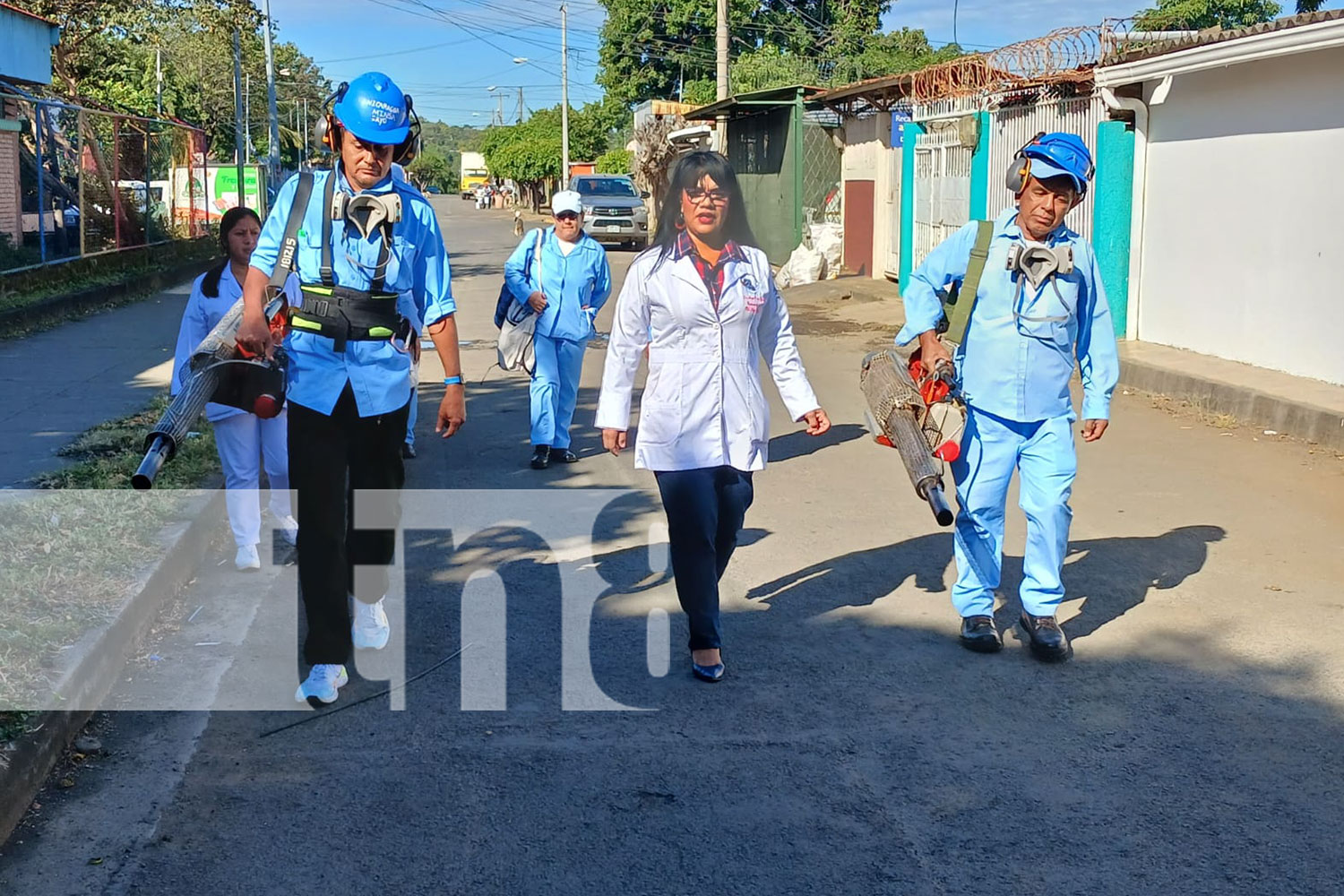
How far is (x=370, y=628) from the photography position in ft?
17.5

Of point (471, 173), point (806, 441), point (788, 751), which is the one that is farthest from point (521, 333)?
point (471, 173)

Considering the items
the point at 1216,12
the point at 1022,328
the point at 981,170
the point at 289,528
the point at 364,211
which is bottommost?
the point at 289,528

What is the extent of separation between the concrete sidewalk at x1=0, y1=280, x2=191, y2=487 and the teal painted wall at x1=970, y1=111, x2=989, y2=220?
9.42m

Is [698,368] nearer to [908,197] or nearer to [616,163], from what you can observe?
[908,197]

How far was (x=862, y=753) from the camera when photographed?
4453 mm

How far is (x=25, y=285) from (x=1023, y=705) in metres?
15.3

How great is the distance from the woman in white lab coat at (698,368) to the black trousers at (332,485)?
29.8 inches

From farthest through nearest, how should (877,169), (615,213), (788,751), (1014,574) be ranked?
(615,213)
(877,169)
(1014,574)
(788,751)

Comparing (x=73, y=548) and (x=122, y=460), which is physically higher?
(x=122, y=460)

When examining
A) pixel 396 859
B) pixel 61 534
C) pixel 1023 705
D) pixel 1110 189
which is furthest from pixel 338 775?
pixel 1110 189

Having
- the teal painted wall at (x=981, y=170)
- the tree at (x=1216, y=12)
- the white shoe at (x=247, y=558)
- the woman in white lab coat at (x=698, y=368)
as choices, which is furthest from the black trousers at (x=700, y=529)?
the tree at (x=1216, y=12)

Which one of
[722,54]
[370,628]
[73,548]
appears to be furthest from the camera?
[722,54]

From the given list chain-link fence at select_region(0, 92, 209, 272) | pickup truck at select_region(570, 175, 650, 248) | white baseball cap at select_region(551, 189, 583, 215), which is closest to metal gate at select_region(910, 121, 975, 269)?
white baseball cap at select_region(551, 189, 583, 215)

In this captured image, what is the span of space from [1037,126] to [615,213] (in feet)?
63.1
